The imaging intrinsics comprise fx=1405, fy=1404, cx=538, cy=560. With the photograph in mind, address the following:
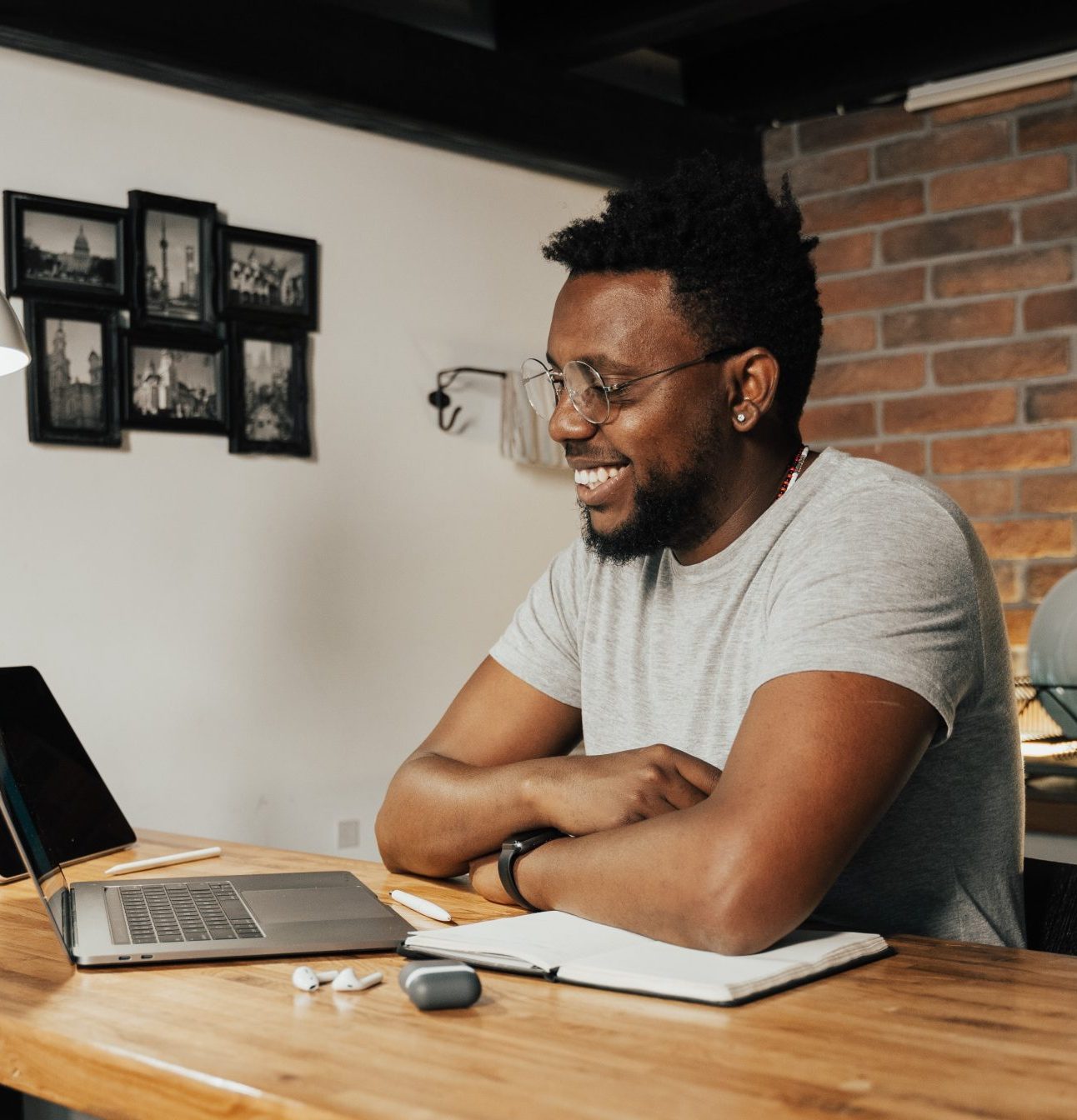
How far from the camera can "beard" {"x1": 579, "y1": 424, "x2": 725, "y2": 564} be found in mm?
1615

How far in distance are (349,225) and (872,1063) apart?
2614 mm

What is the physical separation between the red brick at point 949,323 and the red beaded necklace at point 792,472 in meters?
2.09

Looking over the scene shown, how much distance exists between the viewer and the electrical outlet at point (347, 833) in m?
3.15

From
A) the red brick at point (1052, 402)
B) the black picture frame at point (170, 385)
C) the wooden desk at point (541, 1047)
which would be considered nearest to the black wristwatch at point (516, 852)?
the wooden desk at point (541, 1047)

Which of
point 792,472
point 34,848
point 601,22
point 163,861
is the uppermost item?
point 601,22

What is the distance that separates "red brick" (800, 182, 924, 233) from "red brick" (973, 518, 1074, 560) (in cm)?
86

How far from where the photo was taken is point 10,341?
1929mm

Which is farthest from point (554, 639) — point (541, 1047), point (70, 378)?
point (70, 378)

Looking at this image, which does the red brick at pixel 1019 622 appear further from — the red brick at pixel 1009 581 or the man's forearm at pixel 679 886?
the man's forearm at pixel 679 886

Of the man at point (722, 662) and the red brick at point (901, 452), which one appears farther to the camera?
the red brick at point (901, 452)

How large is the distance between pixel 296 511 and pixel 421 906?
1774 millimetres

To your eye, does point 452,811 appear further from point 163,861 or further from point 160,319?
point 160,319

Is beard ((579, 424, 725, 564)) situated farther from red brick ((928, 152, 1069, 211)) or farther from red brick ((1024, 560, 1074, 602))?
red brick ((928, 152, 1069, 211))

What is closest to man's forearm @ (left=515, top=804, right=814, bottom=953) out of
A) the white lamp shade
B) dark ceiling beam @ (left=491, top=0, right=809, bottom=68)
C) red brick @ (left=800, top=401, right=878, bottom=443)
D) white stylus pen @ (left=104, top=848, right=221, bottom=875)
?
white stylus pen @ (left=104, top=848, right=221, bottom=875)
